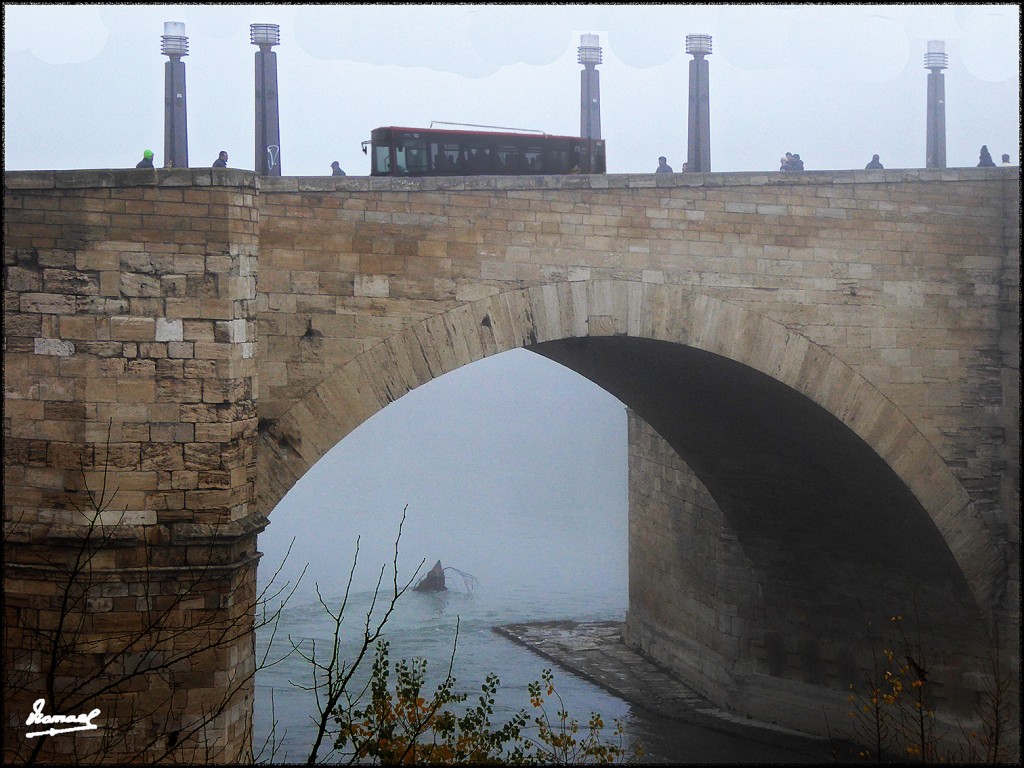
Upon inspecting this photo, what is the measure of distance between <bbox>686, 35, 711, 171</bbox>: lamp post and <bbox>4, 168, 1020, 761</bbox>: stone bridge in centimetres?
321

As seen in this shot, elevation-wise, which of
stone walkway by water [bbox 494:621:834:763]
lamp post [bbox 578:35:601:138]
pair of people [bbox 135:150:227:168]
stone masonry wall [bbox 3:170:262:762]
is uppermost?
lamp post [bbox 578:35:601:138]

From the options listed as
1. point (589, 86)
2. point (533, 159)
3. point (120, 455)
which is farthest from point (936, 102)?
point (120, 455)

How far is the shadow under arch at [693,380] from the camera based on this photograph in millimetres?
10000

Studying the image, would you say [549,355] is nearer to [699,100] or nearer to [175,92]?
[699,100]

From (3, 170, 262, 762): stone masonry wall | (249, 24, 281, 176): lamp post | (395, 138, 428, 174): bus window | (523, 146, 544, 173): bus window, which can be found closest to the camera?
(3, 170, 262, 762): stone masonry wall

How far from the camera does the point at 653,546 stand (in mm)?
18516

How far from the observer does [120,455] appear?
28.5ft

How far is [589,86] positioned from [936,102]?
5.17 metres

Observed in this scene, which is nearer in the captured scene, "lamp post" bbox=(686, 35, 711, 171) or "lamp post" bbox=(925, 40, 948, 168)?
"lamp post" bbox=(686, 35, 711, 171)

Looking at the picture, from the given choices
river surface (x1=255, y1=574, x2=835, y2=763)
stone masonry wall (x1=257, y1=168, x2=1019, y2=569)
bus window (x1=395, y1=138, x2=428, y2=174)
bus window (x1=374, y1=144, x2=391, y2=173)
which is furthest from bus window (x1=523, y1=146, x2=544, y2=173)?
river surface (x1=255, y1=574, x2=835, y2=763)

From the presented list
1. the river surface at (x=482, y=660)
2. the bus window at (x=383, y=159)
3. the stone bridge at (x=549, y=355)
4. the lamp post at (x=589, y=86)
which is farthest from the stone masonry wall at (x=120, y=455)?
the lamp post at (x=589, y=86)

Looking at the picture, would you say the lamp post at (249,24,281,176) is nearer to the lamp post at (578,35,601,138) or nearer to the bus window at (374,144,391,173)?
the bus window at (374,144,391,173)

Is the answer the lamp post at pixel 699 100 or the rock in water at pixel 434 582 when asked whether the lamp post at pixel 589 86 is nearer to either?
the lamp post at pixel 699 100

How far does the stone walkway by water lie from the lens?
14.7 m
